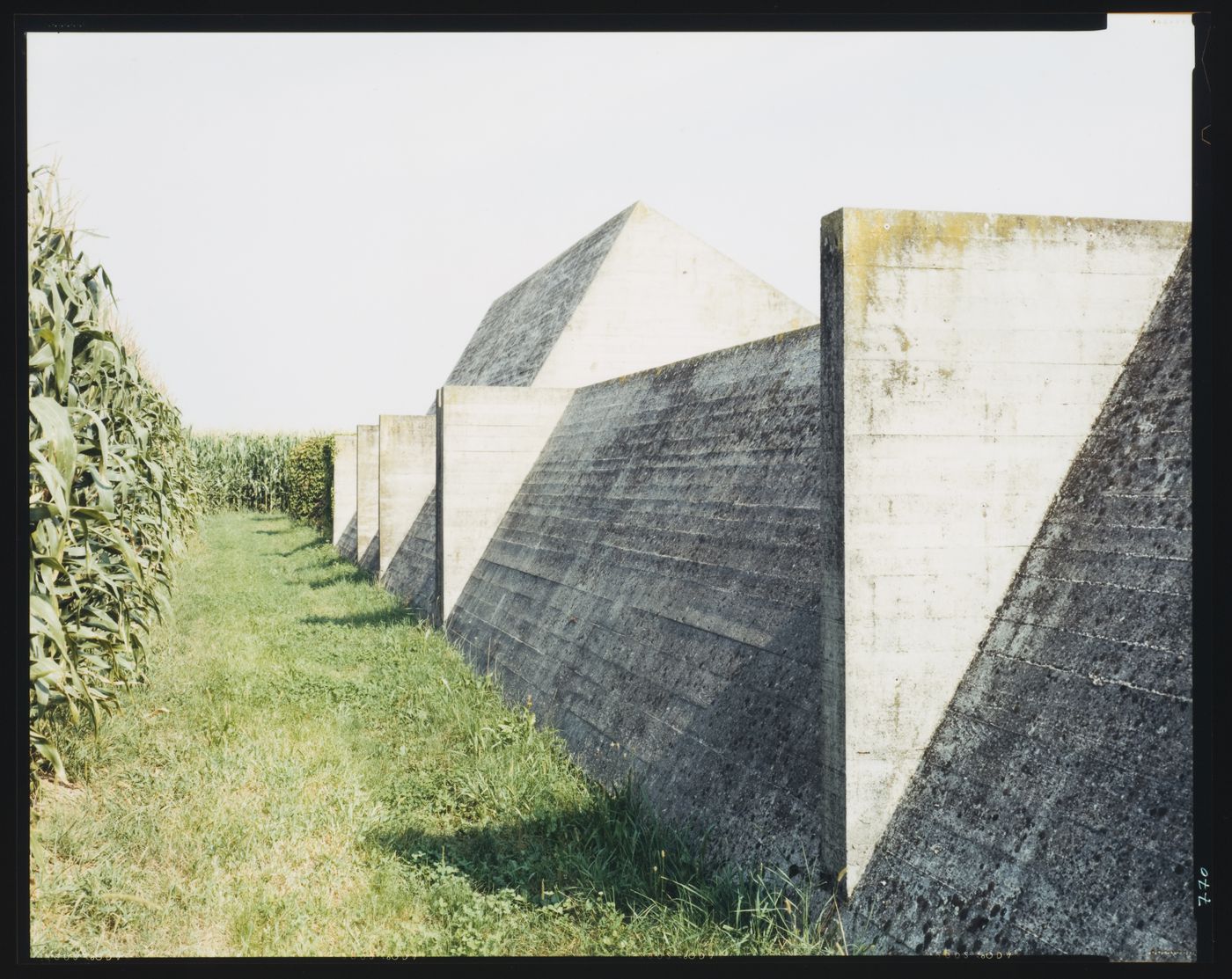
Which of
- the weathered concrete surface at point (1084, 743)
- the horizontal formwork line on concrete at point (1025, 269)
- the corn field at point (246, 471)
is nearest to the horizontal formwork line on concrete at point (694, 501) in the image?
the weathered concrete surface at point (1084, 743)

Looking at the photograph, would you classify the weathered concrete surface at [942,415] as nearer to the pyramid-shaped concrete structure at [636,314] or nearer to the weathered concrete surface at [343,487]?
the pyramid-shaped concrete structure at [636,314]

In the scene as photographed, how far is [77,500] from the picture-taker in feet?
22.1

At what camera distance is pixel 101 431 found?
5043mm

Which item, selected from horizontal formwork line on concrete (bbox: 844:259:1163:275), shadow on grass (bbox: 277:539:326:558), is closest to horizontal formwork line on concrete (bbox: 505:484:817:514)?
horizontal formwork line on concrete (bbox: 844:259:1163:275)

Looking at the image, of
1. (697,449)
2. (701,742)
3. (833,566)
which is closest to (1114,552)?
(833,566)

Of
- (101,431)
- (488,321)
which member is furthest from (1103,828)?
(488,321)

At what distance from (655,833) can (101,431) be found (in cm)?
382

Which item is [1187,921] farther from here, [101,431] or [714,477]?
[101,431]

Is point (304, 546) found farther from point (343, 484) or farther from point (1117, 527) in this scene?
point (1117, 527)

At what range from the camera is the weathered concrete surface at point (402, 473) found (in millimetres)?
→ 19089

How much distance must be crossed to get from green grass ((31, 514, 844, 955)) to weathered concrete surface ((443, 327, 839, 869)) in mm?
380

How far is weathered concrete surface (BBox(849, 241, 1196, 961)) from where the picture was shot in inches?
138

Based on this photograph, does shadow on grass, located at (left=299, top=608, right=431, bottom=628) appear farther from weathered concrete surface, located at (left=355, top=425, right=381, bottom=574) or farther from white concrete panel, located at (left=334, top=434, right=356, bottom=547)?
white concrete panel, located at (left=334, top=434, right=356, bottom=547)

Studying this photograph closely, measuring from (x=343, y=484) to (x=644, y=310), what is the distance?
41.0 ft
